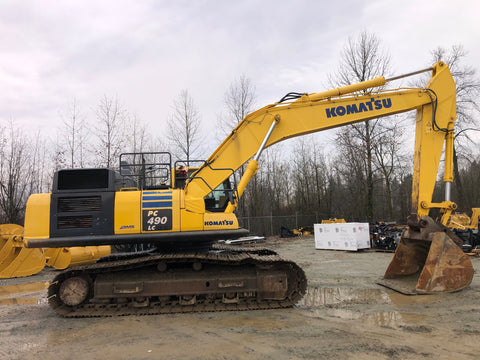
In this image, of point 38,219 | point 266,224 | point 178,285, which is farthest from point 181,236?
point 266,224

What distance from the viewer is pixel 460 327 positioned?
4840mm

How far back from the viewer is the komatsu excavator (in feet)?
19.1

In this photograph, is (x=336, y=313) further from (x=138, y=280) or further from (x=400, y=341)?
(x=138, y=280)

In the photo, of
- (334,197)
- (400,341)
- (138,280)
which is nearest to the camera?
(400,341)

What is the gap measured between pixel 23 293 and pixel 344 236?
12.2 meters

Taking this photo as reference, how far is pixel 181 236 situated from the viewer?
588 cm

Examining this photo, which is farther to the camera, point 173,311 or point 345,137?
point 345,137

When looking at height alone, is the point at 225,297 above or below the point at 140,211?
below

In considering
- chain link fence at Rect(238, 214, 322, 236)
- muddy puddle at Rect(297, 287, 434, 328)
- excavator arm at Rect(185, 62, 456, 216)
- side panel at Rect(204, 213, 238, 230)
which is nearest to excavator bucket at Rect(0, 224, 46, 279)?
excavator arm at Rect(185, 62, 456, 216)

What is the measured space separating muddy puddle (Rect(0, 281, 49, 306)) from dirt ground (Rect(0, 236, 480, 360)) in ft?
0.94

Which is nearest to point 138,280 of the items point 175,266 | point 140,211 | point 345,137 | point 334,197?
point 175,266

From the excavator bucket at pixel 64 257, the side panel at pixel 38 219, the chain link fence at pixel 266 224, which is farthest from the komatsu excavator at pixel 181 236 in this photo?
the chain link fence at pixel 266 224

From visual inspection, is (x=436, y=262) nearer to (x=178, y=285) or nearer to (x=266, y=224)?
(x=178, y=285)

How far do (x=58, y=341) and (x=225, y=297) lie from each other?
106 inches
